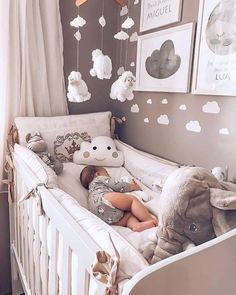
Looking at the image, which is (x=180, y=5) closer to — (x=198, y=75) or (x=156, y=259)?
(x=198, y=75)

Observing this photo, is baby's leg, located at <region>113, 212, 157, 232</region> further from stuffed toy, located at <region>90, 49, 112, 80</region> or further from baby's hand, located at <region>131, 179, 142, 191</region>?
stuffed toy, located at <region>90, 49, 112, 80</region>

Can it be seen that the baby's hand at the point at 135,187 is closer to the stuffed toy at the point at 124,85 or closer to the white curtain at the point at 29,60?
the stuffed toy at the point at 124,85

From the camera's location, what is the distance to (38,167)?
1256 millimetres

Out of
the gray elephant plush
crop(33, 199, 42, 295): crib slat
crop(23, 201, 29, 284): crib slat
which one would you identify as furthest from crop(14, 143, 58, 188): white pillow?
the gray elephant plush

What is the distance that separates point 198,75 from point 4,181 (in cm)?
137

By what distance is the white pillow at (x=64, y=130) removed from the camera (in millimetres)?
1745

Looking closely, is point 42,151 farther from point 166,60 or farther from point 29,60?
point 166,60

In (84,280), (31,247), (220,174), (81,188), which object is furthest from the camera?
(81,188)

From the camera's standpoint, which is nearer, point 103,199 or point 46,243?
point 46,243

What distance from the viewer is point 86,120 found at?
1.94 meters

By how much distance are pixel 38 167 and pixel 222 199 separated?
852 millimetres

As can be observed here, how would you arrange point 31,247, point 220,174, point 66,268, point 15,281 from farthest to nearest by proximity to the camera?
1. point 15,281
2. point 31,247
3. point 220,174
4. point 66,268

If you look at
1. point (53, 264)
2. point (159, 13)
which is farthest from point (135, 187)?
point (159, 13)

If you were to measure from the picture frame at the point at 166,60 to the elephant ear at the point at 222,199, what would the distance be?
876mm
